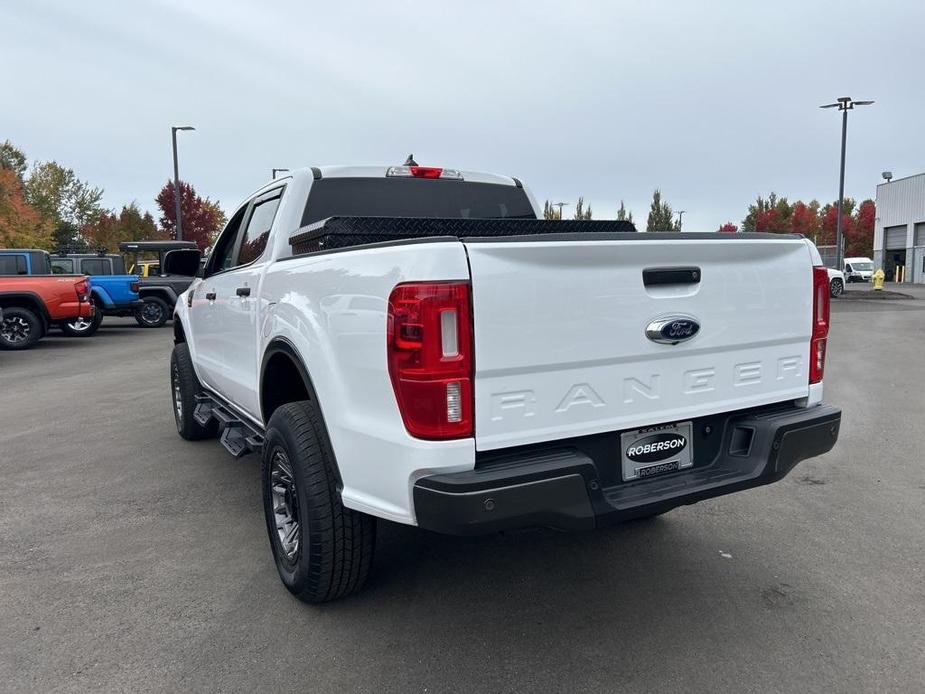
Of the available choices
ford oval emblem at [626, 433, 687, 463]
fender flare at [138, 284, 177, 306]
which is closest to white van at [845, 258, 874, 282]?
fender flare at [138, 284, 177, 306]

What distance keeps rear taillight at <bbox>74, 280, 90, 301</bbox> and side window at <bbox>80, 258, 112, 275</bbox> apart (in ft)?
15.4

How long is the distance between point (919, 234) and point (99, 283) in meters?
51.3

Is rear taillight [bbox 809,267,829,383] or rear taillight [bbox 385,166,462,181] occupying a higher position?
rear taillight [bbox 385,166,462,181]

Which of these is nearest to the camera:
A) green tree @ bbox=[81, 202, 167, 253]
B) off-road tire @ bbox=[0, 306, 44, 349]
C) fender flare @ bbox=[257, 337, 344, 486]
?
fender flare @ bbox=[257, 337, 344, 486]

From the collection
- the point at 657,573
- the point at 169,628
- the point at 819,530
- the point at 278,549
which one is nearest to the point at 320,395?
the point at 278,549

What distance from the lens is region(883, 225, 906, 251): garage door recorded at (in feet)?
170

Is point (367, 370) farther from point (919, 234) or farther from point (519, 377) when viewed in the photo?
point (919, 234)

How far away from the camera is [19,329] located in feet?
48.1

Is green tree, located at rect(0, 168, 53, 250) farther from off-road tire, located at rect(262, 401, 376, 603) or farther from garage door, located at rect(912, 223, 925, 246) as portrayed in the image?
garage door, located at rect(912, 223, 925, 246)

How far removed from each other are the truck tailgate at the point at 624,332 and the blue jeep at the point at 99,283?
15729 millimetres

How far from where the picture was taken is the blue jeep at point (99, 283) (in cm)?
1649

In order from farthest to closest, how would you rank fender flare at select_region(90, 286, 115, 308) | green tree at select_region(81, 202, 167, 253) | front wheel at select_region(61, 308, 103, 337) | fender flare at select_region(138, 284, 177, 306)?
green tree at select_region(81, 202, 167, 253)
fender flare at select_region(138, 284, 177, 306)
fender flare at select_region(90, 286, 115, 308)
front wheel at select_region(61, 308, 103, 337)

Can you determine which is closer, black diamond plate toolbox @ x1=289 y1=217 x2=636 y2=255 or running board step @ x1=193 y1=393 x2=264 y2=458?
black diamond plate toolbox @ x1=289 y1=217 x2=636 y2=255

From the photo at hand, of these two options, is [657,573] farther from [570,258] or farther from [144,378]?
[144,378]
